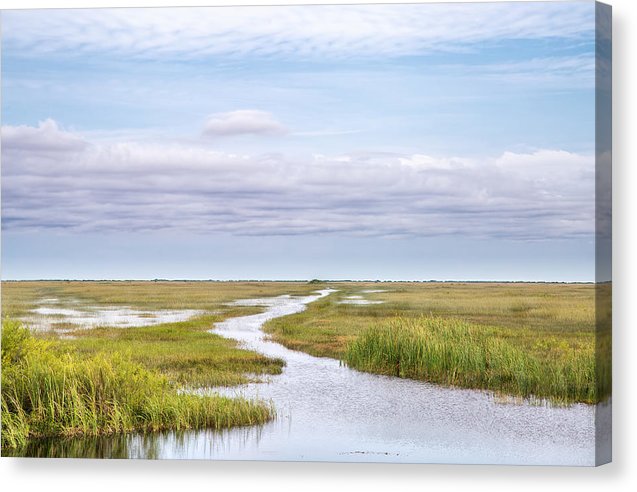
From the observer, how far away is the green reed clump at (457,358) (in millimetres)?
9398

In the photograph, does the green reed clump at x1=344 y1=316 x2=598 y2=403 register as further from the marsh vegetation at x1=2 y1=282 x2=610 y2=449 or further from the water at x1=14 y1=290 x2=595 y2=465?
the water at x1=14 y1=290 x2=595 y2=465

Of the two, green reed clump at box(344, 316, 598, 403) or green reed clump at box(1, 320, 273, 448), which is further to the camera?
green reed clump at box(1, 320, 273, 448)

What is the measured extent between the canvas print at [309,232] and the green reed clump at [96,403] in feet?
0.08

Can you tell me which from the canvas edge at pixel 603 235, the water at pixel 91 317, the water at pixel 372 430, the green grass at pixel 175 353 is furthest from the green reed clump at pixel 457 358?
the water at pixel 91 317

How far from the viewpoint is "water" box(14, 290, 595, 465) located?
906cm

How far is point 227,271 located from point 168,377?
4.39ft


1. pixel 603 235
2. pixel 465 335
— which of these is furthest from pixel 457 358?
pixel 603 235

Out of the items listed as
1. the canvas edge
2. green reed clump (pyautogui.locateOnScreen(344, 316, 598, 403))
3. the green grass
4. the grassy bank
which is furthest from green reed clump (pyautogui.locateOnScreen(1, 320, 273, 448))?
the canvas edge

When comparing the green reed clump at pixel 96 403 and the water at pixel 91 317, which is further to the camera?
the water at pixel 91 317

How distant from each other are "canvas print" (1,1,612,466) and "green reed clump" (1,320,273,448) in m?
0.02

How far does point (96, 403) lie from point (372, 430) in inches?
117

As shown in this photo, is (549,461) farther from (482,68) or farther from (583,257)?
(482,68)

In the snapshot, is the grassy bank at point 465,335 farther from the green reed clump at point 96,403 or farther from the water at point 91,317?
the water at point 91,317

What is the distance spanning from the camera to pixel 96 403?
961 cm
